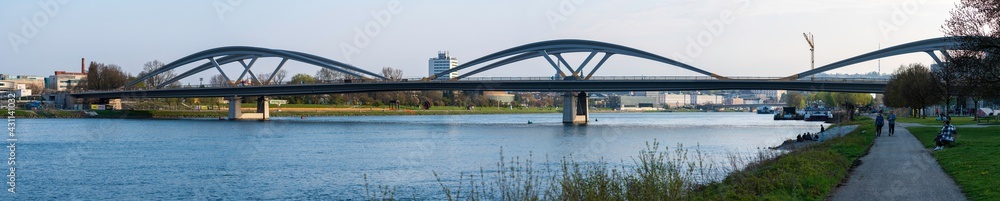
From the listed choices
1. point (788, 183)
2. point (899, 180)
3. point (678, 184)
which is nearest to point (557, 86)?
point (899, 180)

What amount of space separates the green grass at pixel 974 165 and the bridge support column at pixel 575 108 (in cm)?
6873

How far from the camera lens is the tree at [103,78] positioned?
147 metres

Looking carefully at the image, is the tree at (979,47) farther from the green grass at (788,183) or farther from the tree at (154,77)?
the tree at (154,77)

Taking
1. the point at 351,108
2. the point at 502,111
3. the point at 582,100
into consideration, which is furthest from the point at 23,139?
the point at 502,111

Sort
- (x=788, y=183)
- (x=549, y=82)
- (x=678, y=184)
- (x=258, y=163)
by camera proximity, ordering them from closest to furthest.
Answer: (x=678, y=184) < (x=788, y=183) < (x=258, y=163) < (x=549, y=82)

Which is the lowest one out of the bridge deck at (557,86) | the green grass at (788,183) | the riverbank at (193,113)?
the green grass at (788,183)

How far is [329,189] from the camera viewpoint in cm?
2766

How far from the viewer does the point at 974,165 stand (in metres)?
21.7

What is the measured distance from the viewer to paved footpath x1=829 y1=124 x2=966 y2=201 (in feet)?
55.0

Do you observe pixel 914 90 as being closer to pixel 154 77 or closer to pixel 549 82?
pixel 549 82

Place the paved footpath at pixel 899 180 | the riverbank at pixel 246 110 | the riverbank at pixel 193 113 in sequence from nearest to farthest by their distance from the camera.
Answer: the paved footpath at pixel 899 180 < the riverbank at pixel 193 113 < the riverbank at pixel 246 110

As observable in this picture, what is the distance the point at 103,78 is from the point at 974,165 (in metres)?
145

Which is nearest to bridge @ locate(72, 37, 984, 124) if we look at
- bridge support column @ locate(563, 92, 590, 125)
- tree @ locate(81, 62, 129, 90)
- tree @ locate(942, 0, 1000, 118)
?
bridge support column @ locate(563, 92, 590, 125)

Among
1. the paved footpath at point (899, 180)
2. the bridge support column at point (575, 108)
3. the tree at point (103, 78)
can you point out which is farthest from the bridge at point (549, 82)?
the paved footpath at point (899, 180)
